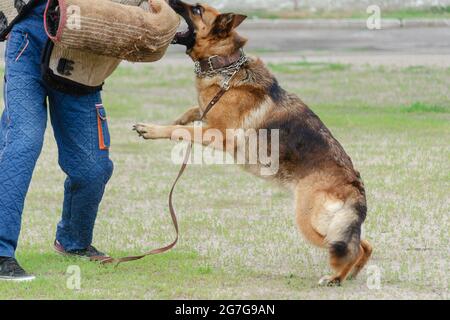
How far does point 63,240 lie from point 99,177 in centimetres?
58

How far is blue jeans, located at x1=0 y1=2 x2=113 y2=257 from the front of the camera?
5.72 meters

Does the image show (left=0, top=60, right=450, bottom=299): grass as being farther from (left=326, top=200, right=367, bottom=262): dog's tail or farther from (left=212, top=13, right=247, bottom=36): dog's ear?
(left=212, top=13, right=247, bottom=36): dog's ear

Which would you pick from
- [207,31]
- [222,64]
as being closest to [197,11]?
Answer: [207,31]

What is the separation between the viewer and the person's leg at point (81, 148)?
5969mm

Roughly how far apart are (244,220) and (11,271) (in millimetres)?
2373

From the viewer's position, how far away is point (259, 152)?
632cm

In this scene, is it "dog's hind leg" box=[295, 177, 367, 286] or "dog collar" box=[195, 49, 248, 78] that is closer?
"dog's hind leg" box=[295, 177, 367, 286]

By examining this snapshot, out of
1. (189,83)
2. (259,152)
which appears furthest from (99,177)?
(189,83)

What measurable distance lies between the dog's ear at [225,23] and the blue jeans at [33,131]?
36.2 inches

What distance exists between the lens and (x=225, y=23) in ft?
21.2

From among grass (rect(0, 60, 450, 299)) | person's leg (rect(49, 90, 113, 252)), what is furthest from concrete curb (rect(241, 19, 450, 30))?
person's leg (rect(49, 90, 113, 252))

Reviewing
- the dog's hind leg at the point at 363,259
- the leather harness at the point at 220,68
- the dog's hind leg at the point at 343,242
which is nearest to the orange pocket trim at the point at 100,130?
the leather harness at the point at 220,68

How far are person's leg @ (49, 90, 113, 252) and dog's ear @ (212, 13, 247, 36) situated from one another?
902mm
